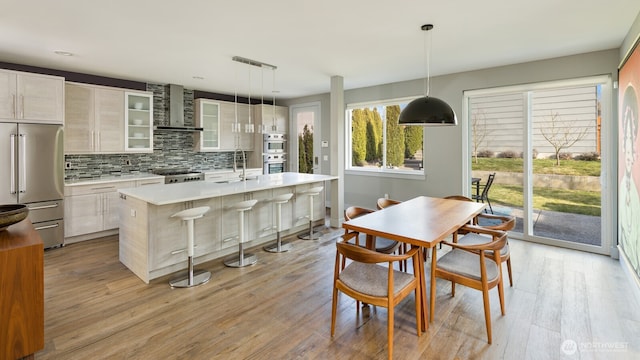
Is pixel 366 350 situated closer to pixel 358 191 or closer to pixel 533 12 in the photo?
pixel 533 12

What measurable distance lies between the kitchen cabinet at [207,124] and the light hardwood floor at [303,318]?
128 inches

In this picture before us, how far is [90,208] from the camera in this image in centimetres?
478

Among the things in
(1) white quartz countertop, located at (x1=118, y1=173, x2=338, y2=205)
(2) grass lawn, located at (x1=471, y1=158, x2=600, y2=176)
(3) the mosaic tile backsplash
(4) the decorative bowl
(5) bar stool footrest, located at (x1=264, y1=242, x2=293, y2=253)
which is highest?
(3) the mosaic tile backsplash

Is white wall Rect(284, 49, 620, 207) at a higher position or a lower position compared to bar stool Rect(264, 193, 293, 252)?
higher

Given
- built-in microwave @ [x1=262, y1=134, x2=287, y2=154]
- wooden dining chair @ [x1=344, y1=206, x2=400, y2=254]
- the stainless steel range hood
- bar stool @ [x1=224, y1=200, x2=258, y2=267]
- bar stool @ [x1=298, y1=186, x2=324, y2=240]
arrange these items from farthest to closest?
1. built-in microwave @ [x1=262, y1=134, x2=287, y2=154]
2. the stainless steel range hood
3. bar stool @ [x1=298, y1=186, x2=324, y2=240]
4. bar stool @ [x1=224, y1=200, x2=258, y2=267]
5. wooden dining chair @ [x1=344, y1=206, x2=400, y2=254]

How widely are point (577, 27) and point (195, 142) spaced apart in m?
6.23

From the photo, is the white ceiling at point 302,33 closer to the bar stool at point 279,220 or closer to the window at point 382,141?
the window at point 382,141

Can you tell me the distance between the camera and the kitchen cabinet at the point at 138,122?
5.42 metres

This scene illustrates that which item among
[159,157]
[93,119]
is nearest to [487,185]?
[159,157]

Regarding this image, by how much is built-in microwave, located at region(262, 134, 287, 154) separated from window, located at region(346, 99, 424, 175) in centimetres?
167

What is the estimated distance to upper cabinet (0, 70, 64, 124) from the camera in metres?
3.99

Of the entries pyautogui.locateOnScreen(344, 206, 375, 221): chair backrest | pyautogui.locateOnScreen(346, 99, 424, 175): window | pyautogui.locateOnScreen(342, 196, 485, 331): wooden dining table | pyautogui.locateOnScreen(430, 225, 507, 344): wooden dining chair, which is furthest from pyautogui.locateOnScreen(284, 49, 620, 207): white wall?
pyautogui.locateOnScreen(430, 225, 507, 344): wooden dining chair

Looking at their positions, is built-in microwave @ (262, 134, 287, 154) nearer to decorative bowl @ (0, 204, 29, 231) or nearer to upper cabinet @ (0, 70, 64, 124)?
upper cabinet @ (0, 70, 64, 124)

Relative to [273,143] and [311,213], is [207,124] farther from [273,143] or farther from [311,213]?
[311,213]
